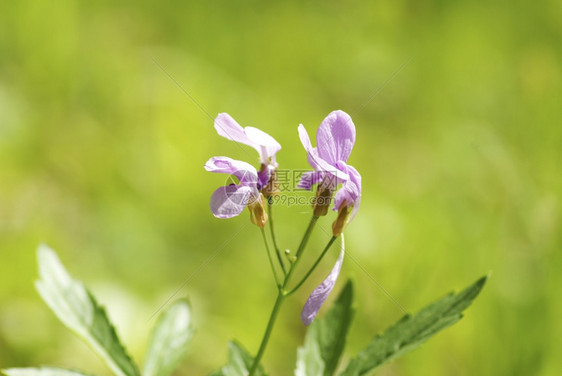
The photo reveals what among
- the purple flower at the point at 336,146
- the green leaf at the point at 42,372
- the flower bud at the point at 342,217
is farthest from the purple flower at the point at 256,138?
the green leaf at the point at 42,372

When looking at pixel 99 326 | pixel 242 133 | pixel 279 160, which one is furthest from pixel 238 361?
pixel 279 160

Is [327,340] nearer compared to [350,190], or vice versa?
[350,190]

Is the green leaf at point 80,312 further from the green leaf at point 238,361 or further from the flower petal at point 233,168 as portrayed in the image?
the flower petal at point 233,168

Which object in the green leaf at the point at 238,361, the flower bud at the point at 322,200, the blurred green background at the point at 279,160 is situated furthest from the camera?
the blurred green background at the point at 279,160

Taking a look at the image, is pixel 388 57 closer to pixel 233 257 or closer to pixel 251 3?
pixel 251 3

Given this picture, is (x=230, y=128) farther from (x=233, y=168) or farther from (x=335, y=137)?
(x=335, y=137)

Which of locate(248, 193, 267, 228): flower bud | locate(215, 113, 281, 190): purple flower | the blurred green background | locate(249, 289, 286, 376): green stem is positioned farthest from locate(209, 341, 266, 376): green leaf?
the blurred green background
